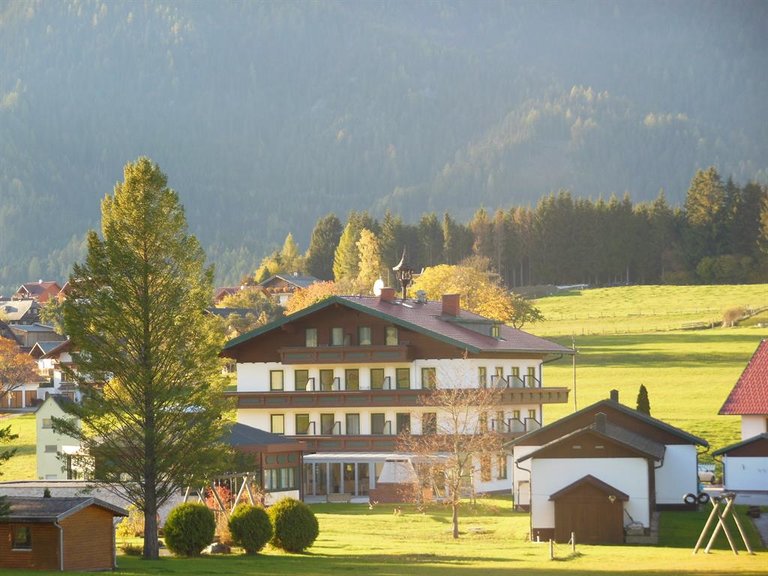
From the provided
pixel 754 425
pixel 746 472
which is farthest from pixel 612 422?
pixel 754 425

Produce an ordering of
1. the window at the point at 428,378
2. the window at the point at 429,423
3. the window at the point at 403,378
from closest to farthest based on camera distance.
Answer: the window at the point at 429,423 → the window at the point at 428,378 → the window at the point at 403,378

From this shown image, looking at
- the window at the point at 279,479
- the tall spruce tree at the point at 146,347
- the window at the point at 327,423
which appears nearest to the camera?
the tall spruce tree at the point at 146,347

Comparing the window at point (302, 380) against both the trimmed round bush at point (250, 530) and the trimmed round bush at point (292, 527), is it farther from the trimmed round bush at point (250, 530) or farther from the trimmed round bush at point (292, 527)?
the trimmed round bush at point (250, 530)

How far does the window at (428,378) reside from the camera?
3003 inches

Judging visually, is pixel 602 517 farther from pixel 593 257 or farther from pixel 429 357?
pixel 593 257

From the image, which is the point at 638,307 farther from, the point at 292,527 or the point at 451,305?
the point at 292,527

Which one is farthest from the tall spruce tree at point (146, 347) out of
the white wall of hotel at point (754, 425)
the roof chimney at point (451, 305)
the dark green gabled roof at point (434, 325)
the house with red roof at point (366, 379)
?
the roof chimney at point (451, 305)

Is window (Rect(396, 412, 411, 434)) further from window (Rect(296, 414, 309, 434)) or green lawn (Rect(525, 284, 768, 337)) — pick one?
green lawn (Rect(525, 284, 768, 337))

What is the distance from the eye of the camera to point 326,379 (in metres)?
78.9

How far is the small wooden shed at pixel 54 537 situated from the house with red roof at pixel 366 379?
3122cm

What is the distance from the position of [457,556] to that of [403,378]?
31.8 meters

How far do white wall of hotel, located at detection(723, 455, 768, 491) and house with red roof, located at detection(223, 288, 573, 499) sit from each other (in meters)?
14.3

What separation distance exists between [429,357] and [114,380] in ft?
105

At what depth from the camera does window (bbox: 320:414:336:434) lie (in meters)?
78.0
